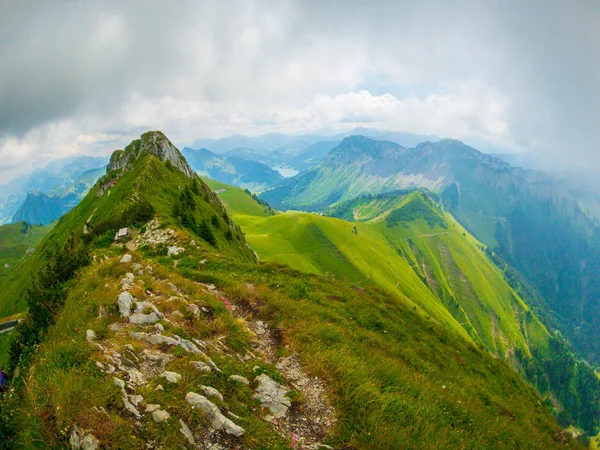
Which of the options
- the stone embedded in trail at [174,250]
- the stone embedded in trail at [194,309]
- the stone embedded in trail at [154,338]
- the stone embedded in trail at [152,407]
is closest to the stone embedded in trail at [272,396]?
the stone embedded in trail at [152,407]

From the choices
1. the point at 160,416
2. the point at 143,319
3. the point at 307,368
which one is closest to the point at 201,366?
the point at 160,416

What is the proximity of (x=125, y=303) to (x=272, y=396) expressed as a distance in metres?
7.15

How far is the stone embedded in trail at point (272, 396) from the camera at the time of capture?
913 centimetres

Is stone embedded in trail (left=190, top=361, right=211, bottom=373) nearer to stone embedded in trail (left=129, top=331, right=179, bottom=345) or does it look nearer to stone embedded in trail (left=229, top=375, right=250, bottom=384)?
stone embedded in trail (left=229, top=375, right=250, bottom=384)

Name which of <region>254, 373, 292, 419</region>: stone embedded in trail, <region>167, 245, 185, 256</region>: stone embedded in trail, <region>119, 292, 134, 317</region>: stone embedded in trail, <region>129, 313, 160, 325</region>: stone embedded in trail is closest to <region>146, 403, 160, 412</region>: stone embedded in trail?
<region>254, 373, 292, 419</region>: stone embedded in trail

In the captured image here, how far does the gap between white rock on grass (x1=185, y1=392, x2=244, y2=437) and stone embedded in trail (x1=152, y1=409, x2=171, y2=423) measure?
689 millimetres

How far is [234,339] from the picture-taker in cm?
1213

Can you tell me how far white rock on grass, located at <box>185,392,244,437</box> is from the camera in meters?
7.63

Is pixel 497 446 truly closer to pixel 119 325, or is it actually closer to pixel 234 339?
pixel 234 339

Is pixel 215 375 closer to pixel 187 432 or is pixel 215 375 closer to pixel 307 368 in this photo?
pixel 187 432

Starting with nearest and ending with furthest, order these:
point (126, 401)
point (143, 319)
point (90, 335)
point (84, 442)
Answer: point (84, 442), point (126, 401), point (90, 335), point (143, 319)

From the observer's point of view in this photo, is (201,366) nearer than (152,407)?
No

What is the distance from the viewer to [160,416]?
714 cm

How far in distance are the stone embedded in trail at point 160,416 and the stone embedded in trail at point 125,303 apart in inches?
220
